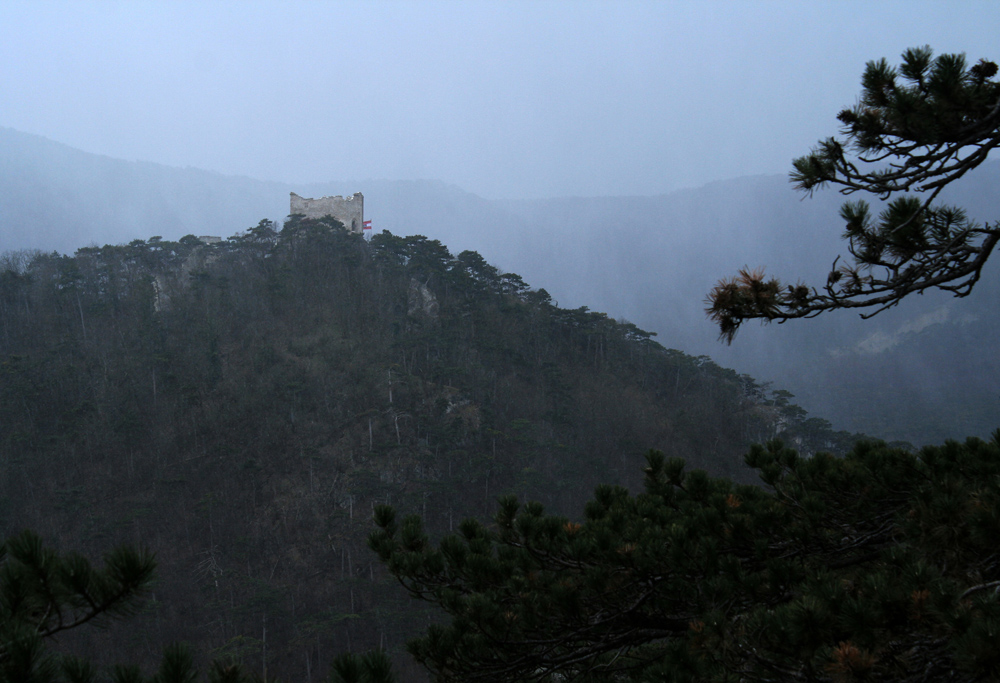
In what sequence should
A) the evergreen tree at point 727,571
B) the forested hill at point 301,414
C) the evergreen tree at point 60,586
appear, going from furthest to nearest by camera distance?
the forested hill at point 301,414 < the evergreen tree at point 727,571 < the evergreen tree at point 60,586

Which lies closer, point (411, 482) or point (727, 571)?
point (727, 571)

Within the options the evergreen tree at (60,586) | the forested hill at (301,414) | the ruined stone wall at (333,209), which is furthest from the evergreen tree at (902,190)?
the ruined stone wall at (333,209)

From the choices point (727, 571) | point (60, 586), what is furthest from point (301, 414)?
point (60, 586)

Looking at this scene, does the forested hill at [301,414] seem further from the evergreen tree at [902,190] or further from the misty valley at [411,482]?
the evergreen tree at [902,190]

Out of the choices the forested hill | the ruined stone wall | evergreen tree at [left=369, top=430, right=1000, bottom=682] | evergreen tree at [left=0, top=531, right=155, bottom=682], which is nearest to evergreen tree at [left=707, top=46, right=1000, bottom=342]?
evergreen tree at [left=369, top=430, right=1000, bottom=682]

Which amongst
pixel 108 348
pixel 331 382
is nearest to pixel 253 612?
pixel 331 382

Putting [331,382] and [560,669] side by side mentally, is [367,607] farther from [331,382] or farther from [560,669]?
[560,669]

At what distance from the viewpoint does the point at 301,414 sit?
22172 mm

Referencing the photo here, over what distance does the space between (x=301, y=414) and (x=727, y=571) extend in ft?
69.4

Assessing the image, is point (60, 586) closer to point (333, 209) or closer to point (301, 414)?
point (301, 414)

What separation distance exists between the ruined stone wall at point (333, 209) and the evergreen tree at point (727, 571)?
26549mm

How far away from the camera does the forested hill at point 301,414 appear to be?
1802cm

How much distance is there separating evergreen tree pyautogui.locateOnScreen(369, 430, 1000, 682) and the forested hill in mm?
14079

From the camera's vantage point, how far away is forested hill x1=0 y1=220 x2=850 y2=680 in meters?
18.0
